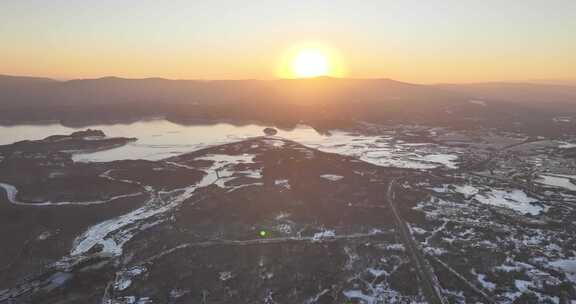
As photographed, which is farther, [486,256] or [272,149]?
[272,149]

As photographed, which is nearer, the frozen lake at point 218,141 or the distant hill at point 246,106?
the frozen lake at point 218,141

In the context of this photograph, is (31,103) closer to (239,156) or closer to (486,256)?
(239,156)

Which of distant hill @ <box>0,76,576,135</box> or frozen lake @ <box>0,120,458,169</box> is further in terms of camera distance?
distant hill @ <box>0,76,576,135</box>

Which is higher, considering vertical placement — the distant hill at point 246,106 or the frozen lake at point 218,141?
the distant hill at point 246,106

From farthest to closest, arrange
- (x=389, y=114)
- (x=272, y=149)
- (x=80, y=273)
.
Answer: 1. (x=389, y=114)
2. (x=272, y=149)
3. (x=80, y=273)

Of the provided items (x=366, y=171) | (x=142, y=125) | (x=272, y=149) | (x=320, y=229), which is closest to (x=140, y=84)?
(x=142, y=125)

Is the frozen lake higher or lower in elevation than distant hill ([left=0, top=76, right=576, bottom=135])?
lower

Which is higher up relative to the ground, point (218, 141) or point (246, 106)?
point (246, 106)

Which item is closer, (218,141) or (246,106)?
(218,141)
